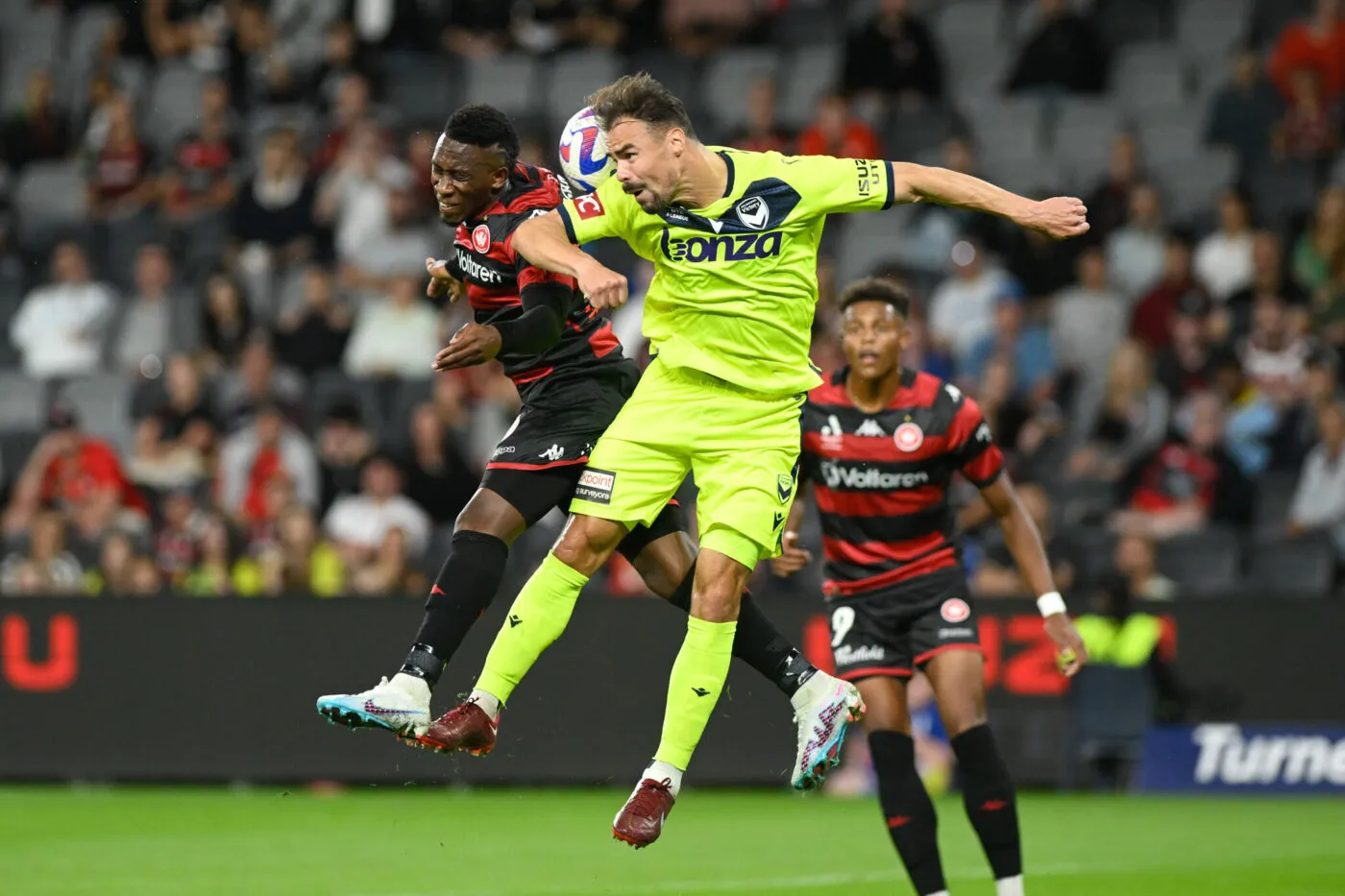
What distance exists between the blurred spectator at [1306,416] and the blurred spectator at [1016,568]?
5.54 feet

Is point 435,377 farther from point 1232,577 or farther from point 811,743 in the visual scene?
point 811,743

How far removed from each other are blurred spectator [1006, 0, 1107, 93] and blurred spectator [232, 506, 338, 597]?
7.03m

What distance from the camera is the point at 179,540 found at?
602 inches

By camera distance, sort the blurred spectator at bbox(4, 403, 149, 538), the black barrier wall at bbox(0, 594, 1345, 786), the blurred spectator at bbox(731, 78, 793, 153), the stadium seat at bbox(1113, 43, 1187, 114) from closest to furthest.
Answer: the black barrier wall at bbox(0, 594, 1345, 786) → the blurred spectator at bbox(4, 403, 149, 538) → the blurred spectator at bbox(731, 78, 793, 153) → the stadium seat at bbox(1113, 43, 1187, 114)

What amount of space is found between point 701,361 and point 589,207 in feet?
2.18

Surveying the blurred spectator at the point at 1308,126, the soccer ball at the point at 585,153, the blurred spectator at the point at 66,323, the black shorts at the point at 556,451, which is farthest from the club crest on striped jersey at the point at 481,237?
the blurred spectator at the point at 66,323

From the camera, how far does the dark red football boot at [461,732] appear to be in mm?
7156

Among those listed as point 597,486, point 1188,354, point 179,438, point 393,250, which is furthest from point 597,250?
point 597,486

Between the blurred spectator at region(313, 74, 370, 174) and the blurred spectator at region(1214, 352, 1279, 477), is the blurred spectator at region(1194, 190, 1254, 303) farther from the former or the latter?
the blurred spectator at region(313, 74, 370, 174)

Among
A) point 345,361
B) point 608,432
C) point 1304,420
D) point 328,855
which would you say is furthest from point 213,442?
point 608,432

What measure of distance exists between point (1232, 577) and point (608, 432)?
26.2 feet

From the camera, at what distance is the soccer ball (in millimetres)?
7922

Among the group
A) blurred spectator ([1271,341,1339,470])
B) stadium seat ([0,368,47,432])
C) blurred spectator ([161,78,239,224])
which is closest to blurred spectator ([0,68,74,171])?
blurred spectator ([161,78,239,224])

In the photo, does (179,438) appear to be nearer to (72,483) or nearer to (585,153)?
(72,483)
